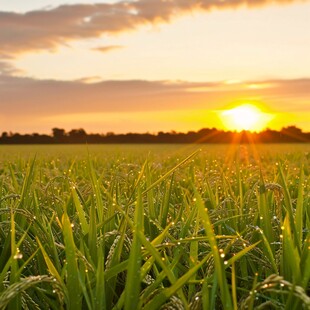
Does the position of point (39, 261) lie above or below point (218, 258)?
below

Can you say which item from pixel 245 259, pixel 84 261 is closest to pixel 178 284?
pixel 84 261

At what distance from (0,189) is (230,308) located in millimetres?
1802

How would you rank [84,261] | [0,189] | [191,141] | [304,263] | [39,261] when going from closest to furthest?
[84,261]
[304,263]
[39,261]
[0,189]
[191,141]

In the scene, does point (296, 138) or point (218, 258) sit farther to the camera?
point (296, 138)

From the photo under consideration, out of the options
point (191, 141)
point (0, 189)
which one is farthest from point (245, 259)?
point (191, 141)

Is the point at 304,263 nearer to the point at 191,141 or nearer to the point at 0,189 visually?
the point at 0,189

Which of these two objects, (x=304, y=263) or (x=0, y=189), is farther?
(x=0, y=189)

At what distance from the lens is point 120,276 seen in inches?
73.1

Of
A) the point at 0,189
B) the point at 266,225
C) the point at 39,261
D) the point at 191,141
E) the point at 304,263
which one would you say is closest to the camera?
the point at 304,263

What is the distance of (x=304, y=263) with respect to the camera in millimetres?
1627

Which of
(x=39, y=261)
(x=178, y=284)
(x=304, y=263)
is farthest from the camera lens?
(x=39, y=261)

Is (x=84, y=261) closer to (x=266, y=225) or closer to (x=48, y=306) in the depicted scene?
(x=48, y=306)

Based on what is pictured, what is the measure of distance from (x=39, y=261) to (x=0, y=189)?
1107 millimetres

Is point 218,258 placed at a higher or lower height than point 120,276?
higher
